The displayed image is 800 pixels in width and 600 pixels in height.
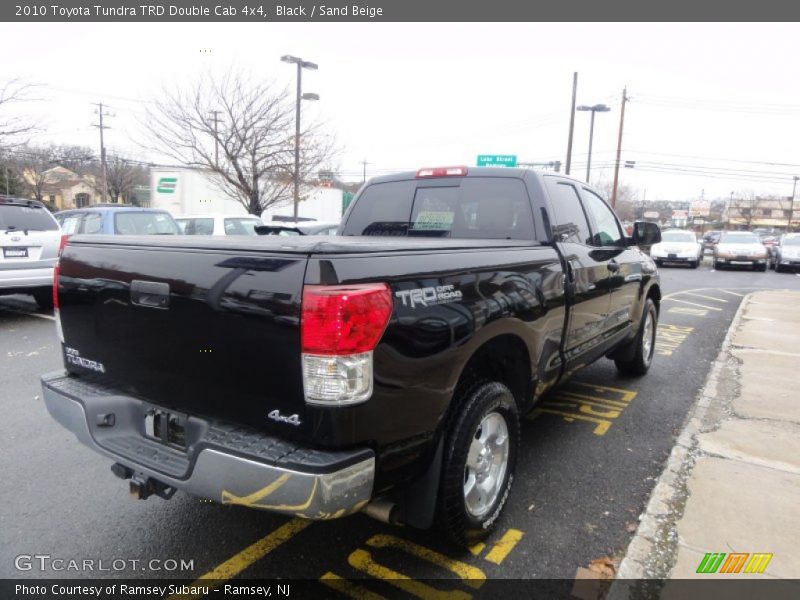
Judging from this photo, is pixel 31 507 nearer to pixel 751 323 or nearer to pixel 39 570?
pixel 39 570

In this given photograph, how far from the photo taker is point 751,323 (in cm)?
953

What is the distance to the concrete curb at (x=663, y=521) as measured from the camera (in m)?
2.61

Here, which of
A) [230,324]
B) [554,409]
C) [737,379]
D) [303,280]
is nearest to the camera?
[303,280]

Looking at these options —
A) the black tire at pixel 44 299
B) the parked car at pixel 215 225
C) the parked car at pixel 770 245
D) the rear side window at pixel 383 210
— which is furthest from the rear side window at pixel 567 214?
the parked car at pixel 770 245

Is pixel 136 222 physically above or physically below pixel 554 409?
above

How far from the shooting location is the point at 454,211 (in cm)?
409

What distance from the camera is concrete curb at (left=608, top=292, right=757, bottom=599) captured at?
2613mm

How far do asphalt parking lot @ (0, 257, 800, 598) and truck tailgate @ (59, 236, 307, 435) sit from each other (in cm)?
85

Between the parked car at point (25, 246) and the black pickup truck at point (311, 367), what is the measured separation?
20.3 feet

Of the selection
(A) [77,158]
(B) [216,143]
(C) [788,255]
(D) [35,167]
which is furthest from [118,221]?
(A) [77,158]

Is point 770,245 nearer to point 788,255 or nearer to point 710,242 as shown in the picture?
point 788,255

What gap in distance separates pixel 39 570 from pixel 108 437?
2.37 ft

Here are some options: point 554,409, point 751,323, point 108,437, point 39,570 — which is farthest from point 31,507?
point 751,323

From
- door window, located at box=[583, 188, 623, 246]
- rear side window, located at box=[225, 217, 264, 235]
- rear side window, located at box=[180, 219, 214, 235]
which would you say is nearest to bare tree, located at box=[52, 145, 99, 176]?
rear side window, located at box=[180, 219, 214, 235]
